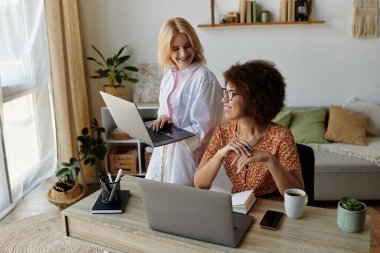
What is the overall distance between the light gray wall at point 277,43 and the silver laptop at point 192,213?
2.59m

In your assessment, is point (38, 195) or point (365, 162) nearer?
point (365, 162)

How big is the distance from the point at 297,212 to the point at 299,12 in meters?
2.52

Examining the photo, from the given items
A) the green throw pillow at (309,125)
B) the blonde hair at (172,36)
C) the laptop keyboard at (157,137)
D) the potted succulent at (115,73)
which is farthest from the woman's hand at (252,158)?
the potted succulent at (115,73)

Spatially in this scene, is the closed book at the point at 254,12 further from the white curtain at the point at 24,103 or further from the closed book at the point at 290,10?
the white curtain at the point at 24,103

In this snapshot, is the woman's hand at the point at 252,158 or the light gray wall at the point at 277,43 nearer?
the woman's hand at the point at 252,158

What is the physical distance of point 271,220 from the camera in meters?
1.24

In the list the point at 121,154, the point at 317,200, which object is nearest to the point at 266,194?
the point at 317,200

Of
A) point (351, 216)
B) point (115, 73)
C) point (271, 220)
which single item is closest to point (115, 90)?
point (115, 73)

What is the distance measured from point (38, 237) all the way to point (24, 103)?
3.83ft

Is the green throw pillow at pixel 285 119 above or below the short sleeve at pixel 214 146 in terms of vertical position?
below

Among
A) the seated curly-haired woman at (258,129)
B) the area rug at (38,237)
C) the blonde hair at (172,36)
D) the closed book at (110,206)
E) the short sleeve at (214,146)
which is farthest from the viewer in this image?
the area rug at (38,237)

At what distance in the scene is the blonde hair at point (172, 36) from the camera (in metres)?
1.78

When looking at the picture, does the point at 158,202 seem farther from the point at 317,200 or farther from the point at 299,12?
the point at 299,12

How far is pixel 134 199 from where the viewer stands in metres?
1.44
